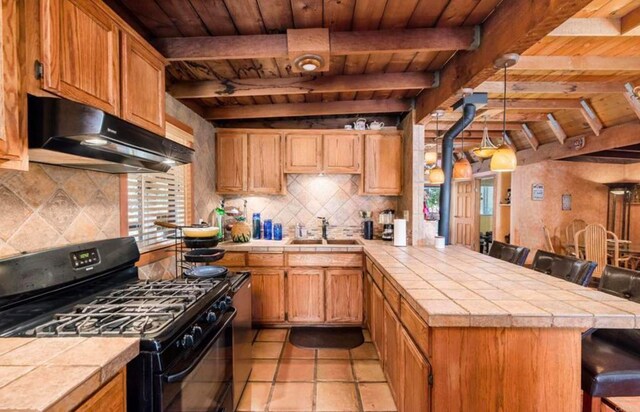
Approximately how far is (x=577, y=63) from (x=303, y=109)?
8.50ft

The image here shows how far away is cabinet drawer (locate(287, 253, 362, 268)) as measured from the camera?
303cm

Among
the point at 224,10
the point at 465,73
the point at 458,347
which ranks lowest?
the point at 458,347

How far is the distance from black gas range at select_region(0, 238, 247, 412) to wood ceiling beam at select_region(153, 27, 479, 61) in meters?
1.33

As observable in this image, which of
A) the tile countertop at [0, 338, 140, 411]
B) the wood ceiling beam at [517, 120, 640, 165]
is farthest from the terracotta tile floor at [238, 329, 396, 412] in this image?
the wood ceiling beam at [517, 120, 640, 165]

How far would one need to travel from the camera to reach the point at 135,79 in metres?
1.62

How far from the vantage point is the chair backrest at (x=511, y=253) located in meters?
2.54

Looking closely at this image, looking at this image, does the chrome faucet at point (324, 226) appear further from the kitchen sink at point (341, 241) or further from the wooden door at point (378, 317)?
the wooden door at point (378, 317)

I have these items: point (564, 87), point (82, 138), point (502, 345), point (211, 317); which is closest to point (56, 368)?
point (211, 317)

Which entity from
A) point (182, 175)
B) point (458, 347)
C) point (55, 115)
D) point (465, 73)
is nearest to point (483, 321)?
point (458, 347)

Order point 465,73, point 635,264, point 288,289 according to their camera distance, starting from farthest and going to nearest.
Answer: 1. point 635,264
2. point 288,289
3. point 465,73

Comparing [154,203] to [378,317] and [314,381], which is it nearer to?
[314,381]

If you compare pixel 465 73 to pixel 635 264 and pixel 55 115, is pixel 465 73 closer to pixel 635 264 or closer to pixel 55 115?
pixel 55 115

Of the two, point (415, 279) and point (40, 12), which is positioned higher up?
point (40, 12)

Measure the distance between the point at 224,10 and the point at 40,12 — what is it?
91 cm
